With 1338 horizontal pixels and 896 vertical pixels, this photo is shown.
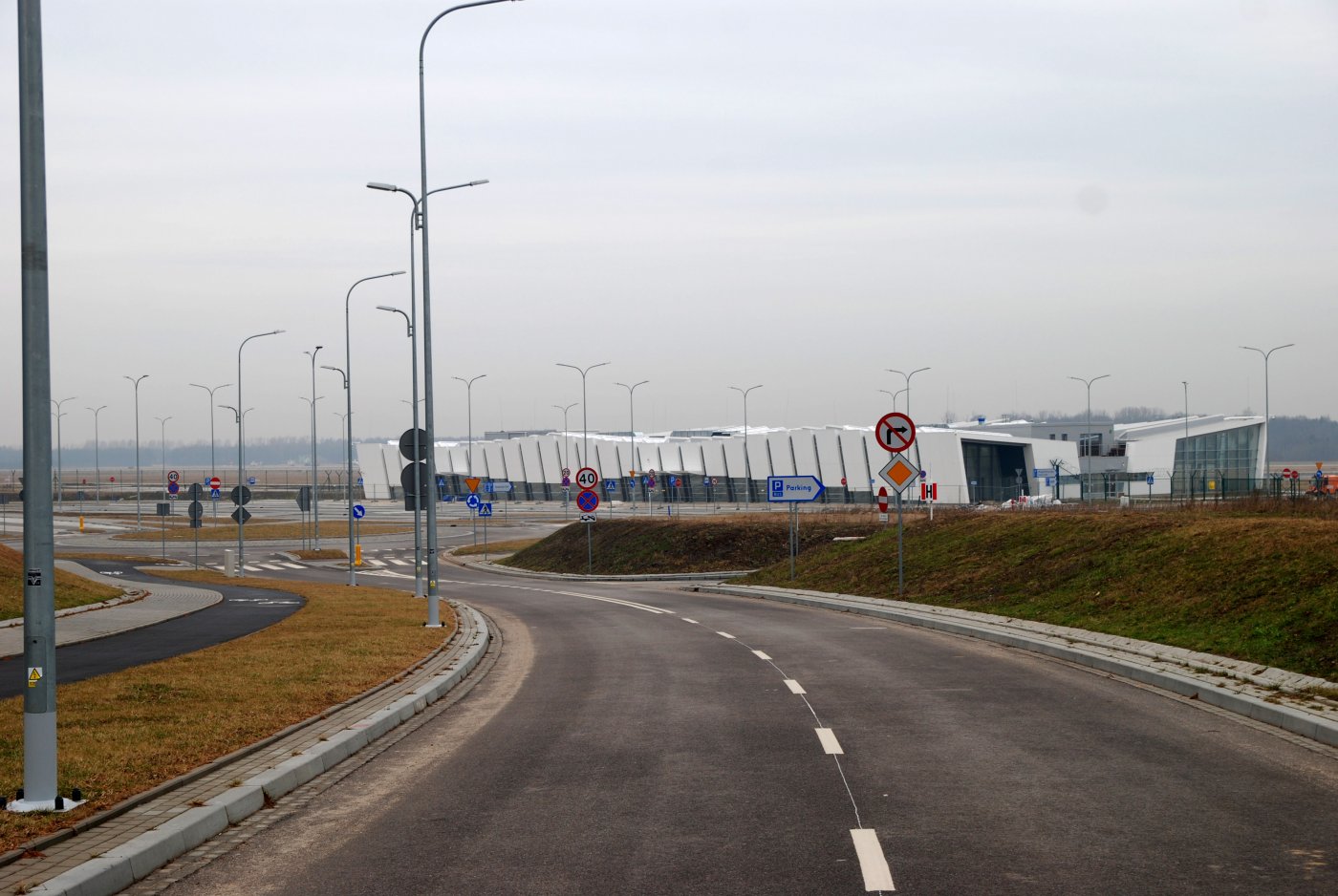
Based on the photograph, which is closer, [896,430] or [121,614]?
[896,430]

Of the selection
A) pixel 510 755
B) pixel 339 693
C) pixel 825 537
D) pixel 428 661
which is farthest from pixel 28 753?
pixel 825 537

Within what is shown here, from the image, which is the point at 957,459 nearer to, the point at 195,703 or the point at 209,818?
the point at 195,703

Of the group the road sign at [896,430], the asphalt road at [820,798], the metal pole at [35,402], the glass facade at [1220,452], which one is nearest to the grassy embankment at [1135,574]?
the asphalt road at [820,798]

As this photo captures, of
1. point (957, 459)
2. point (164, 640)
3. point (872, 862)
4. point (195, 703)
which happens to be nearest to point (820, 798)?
point (872, 862)

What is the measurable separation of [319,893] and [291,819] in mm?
1958

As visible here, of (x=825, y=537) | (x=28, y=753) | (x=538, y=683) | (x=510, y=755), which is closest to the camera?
(x=28, y=753)

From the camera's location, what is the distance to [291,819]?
8586mm

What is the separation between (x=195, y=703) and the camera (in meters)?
13.0

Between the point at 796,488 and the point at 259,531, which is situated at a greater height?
the point at 796,488

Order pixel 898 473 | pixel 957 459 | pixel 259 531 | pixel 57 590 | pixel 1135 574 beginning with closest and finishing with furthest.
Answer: pixel 1135 574
pixel 898 473
pixel 57 590
pixel 259 531
pixel 957 459

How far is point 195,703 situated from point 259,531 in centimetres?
7853

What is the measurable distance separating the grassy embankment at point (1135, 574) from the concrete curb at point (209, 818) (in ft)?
32.7

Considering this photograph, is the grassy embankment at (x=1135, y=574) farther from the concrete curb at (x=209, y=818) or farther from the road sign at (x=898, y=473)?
the concrete curb at (x=209, y=818)

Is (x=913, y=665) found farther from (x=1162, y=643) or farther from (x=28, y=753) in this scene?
(x=28, y=753)
